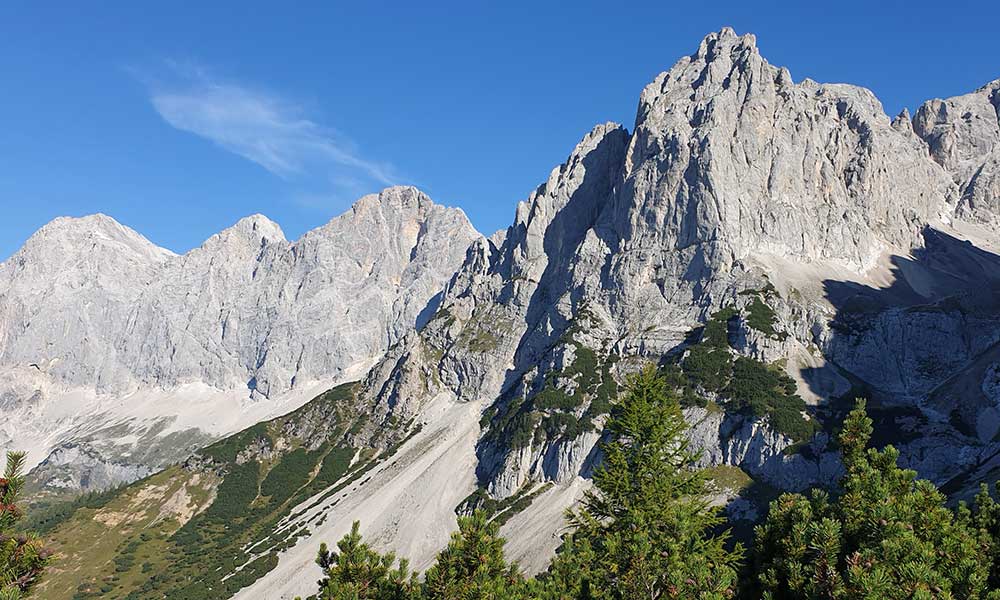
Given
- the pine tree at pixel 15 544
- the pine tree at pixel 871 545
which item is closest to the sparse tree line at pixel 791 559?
the pine tree at pixel 871 545

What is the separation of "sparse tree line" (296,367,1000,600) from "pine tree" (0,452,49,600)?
24.9 feet

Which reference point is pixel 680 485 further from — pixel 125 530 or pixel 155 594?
pixel 125 530

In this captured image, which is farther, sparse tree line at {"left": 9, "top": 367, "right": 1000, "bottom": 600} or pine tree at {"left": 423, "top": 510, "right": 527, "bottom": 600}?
pine tree at {"left": 423, "top": 510, "right": 527, "bottom": 600}

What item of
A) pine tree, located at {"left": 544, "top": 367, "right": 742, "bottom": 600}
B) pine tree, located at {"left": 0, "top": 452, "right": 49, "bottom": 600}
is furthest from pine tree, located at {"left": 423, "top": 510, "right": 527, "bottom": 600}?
pine tree, located at {"left": 0, "top": 452, "right": 49, "bottom": 600}

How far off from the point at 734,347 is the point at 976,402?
56.3 meters

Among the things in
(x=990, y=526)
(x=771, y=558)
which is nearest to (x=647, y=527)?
(x=771, y=558)

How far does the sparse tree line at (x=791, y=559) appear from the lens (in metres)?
14.4

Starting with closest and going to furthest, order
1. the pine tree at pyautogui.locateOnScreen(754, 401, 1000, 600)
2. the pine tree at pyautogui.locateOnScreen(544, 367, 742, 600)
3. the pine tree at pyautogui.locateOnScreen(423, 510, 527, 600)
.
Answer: the pine tree at pyautogui.locateOnScreen(754, 401, 1000, 600)
the pine tree at pyautogui.locateOnScreen(544, 367, 742, 600)
the pine tree at pyautogui.locateOnScreen(423, 510, 527, 600)

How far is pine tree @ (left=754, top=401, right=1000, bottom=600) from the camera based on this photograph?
13.8 metres

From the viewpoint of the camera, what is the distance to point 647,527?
2667 centimetres

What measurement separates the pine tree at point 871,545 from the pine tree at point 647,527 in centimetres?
177

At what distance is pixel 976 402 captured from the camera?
139625mm

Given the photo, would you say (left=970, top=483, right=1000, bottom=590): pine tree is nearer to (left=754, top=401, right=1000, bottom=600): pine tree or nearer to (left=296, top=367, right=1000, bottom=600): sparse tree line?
(left=296, top=367, right=1000, bottom=600): sparse tree line

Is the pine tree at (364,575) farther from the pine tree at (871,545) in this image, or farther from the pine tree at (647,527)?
the pine tree at (871,545)
